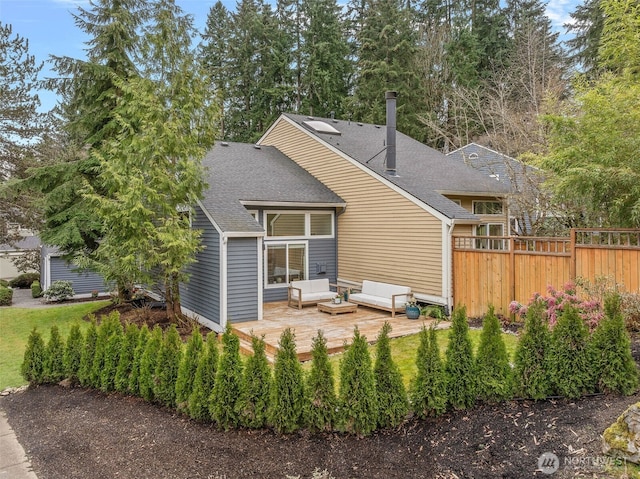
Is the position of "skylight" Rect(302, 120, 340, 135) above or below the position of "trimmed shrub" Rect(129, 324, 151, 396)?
above

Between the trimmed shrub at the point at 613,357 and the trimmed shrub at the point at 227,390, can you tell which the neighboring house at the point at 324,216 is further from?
the trimmed shrub at the point at 613,357

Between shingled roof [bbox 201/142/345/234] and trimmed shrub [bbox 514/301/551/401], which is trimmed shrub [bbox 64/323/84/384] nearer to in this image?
shingled roof [bbox 201/142/345/234]

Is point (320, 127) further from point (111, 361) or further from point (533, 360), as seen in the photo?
point (533, 360)

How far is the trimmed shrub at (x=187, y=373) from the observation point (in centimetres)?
473

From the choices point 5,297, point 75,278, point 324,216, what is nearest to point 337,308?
point 324,216

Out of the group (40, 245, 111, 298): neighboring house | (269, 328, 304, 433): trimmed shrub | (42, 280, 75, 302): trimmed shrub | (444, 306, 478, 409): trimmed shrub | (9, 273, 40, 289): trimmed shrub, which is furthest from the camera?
(9, 273, 40, 289): trimmed shrub

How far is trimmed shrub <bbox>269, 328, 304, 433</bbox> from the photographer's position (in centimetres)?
417

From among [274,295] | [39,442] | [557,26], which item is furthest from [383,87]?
[39,442]

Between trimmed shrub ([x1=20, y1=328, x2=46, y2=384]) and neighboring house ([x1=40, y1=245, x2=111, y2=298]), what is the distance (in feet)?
32.1

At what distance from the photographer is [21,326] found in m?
11.3

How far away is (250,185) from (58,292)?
8894mm

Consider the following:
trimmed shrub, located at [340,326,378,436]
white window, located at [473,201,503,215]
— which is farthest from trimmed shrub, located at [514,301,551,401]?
white window, located at [473,201,503,215]

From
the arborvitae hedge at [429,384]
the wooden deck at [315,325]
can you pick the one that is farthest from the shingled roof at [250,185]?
the arborvitae hedge at [429,384]

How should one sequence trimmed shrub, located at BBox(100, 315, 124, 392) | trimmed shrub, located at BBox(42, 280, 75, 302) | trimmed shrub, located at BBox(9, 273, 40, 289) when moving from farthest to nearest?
trimmed shrub, located at BBox(9, 273, 40, 289) → trimmed shrub, located at BBox(42, 280, 75, 302) → trimmed shrub, located at BBox(100, 315, 124, 392)
